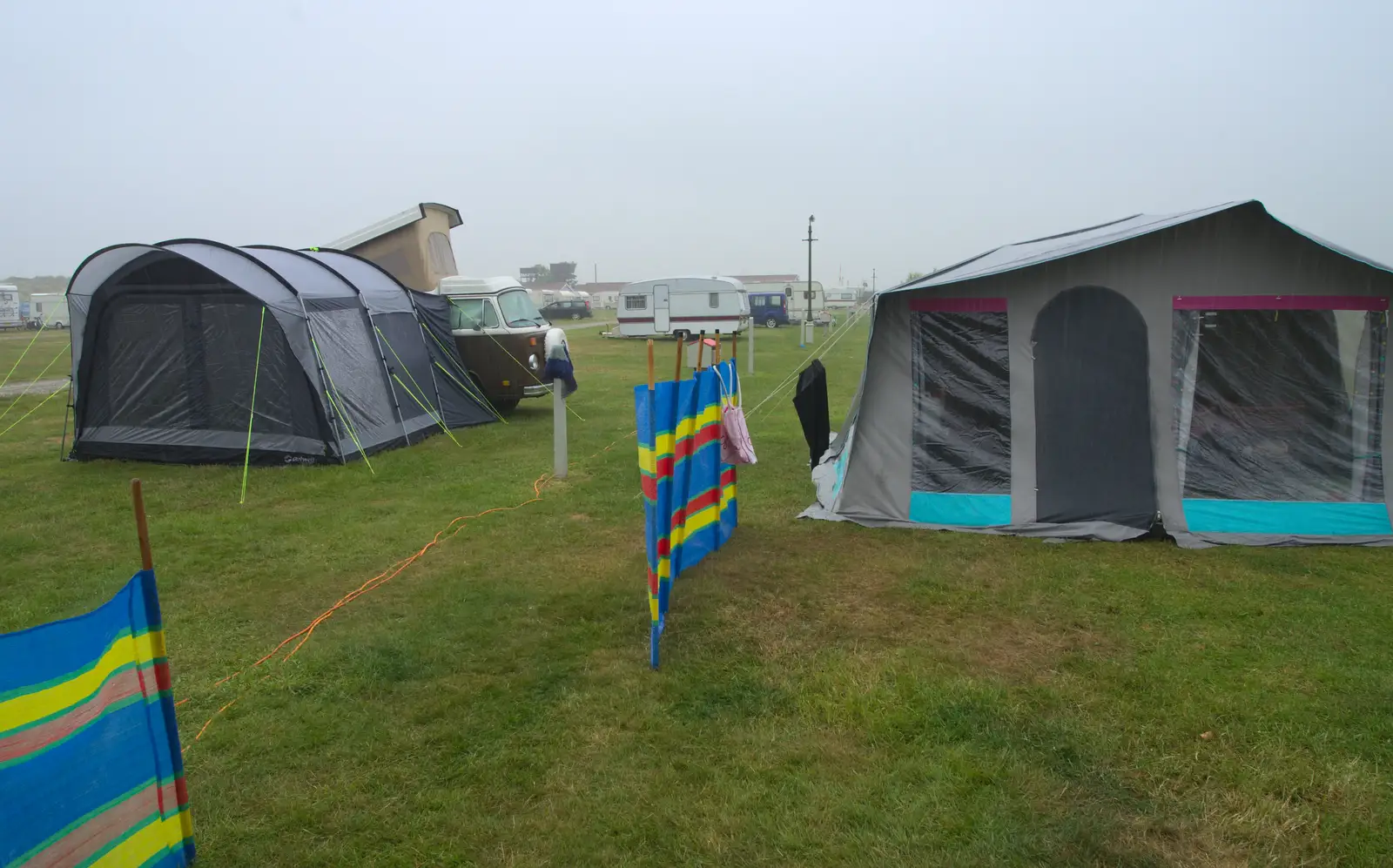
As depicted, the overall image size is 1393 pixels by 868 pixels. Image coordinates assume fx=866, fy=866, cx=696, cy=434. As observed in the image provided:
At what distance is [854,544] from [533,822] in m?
3.53

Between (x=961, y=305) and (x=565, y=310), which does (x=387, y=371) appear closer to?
(x=961, y=305)

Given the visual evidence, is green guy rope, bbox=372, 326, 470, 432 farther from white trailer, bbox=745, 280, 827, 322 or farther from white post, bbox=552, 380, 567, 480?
white trailer, bbox=745, 280, 827, 322

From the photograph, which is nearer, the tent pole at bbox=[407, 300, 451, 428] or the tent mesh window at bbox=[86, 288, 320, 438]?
the tent mesh window at bbox=[86, 288, 320, 438]

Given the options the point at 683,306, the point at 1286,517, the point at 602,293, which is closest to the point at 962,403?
the point at 1286,517

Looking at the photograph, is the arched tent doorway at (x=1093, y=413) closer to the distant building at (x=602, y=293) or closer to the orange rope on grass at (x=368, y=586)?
the orange rope on grass at (x=368, y=586)

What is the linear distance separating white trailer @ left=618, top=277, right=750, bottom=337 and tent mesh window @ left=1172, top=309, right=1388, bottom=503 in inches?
826

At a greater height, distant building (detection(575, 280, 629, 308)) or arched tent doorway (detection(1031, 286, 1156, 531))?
distant building (detection(575, 280, 629, 308))

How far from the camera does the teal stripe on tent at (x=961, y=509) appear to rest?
633 centimetres

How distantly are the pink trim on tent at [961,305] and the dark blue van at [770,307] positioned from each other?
104 feet

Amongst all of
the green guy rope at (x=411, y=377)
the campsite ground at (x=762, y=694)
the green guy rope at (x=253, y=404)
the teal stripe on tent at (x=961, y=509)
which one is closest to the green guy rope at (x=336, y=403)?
the green guy rope at (x=253, y=404)

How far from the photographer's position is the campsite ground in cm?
293

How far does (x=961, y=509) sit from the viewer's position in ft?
21.0

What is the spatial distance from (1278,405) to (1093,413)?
1.25m

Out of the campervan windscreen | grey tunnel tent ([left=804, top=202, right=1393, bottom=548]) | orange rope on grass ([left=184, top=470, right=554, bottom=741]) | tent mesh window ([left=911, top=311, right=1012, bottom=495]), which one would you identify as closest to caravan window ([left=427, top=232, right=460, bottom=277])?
the campervan windscreen
